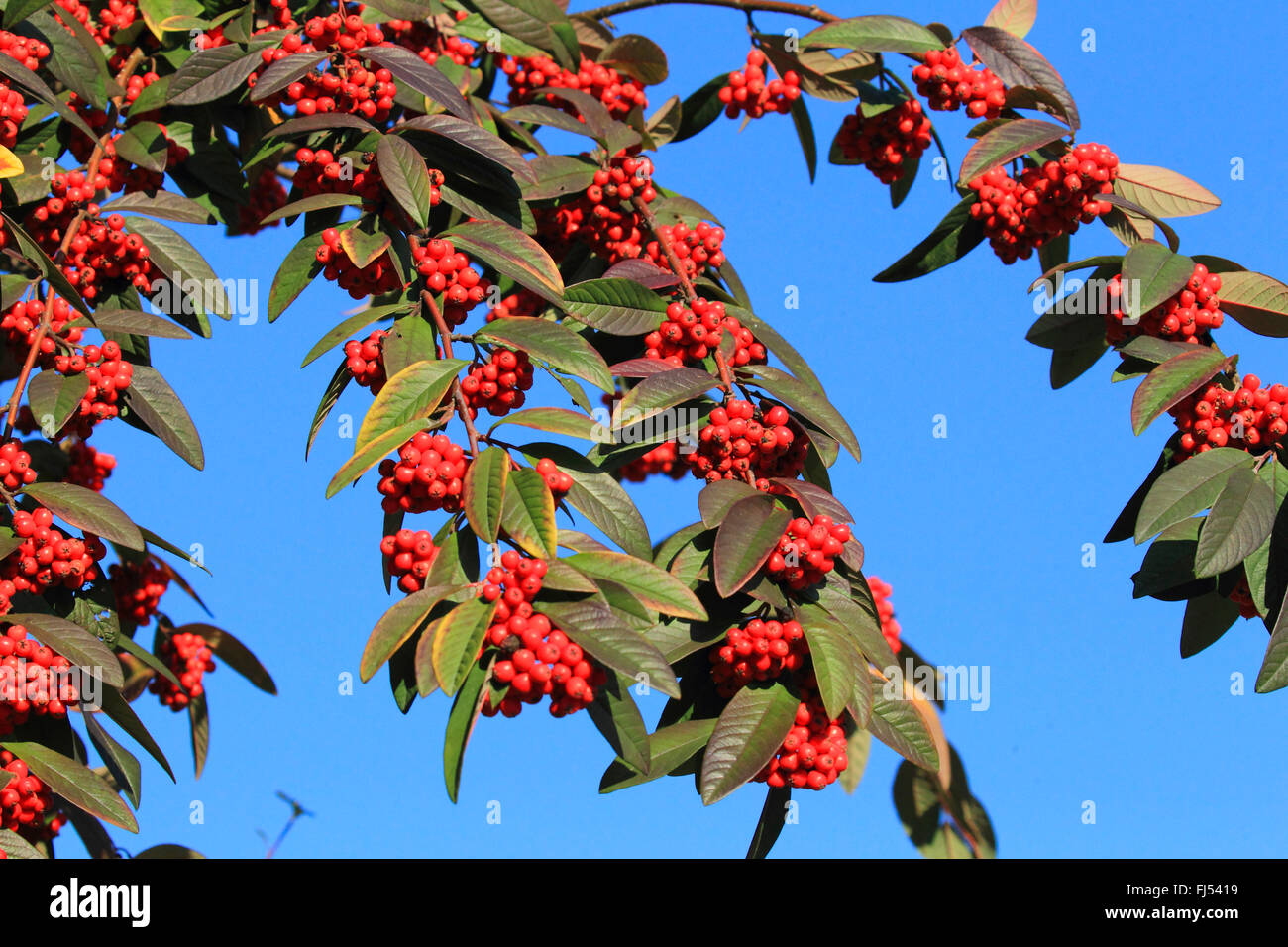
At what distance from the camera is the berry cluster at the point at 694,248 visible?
3.35 metres

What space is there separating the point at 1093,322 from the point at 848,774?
230cm

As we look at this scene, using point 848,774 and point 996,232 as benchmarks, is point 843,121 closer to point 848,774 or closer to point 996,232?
point 996,232

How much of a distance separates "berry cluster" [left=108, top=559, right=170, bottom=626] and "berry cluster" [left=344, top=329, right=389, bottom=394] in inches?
55.9

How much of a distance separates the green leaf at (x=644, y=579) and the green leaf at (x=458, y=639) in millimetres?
222

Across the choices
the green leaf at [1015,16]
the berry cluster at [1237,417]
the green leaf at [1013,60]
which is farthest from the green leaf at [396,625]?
the green leaf at [1015,16]

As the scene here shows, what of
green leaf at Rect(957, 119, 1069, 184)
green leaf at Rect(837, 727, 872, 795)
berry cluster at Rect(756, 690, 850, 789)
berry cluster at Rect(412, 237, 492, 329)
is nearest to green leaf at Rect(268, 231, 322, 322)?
berry cluster at Rect(412, 237, 492, 329)

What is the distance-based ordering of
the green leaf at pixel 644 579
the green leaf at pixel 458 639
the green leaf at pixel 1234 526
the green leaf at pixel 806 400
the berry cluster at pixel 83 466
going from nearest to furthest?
the green leaf at pixel 458 639 → the green leaf at pixel 644 579 → the green leaf at pixel 1234 526 → the green leaf at pixel 806 400 → the berry cluster at pixel 83 466

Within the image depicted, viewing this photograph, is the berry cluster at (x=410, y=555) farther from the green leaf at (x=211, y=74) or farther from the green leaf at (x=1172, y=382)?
the green leaf at (x=1172, y=382)

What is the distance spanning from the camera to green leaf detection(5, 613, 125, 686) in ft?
8.34

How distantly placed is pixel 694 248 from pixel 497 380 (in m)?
0.92

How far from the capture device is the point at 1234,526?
2562 millimetres

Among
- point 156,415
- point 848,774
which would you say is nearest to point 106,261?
point 156,415

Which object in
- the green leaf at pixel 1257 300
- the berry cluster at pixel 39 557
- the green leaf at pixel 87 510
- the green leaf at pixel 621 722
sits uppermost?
the green leaf at pixel 1257 300

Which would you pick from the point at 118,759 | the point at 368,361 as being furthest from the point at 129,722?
the point at 368,361
